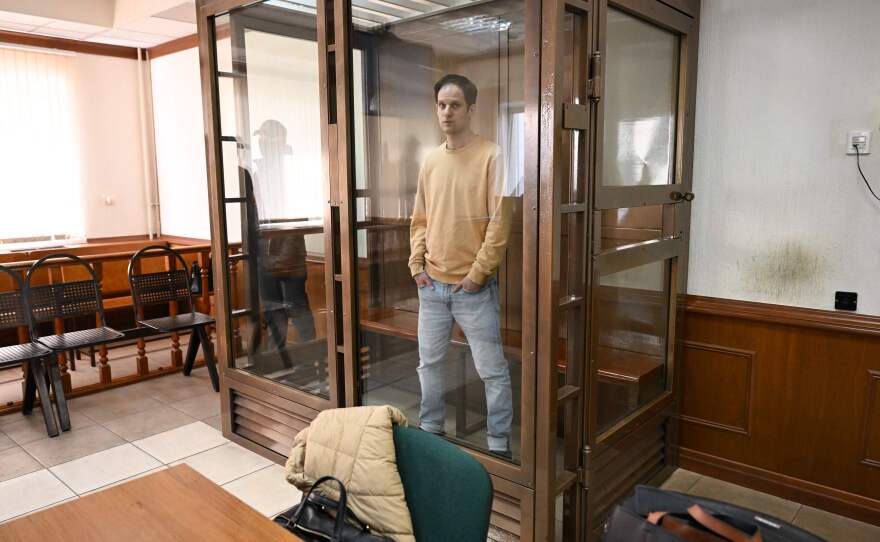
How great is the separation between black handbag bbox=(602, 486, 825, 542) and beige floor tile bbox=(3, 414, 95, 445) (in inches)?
133

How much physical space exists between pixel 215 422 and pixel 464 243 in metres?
2.18

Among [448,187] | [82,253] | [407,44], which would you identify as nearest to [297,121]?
[407,44]

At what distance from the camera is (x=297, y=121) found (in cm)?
281

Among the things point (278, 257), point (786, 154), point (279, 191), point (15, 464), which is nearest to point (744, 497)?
point (786, 154)

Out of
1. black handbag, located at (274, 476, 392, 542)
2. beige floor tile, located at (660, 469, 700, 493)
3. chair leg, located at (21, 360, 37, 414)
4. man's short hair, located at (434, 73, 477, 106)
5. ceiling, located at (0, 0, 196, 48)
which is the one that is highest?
ceiling, located at (0, 0, 196, 48)

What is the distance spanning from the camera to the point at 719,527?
1050mm

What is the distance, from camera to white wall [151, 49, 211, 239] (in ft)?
19.2

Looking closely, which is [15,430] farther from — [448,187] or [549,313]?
[549,313]

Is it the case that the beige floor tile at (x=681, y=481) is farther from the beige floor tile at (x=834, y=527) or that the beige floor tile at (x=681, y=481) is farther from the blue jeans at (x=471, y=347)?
the blue jeans at (x=471, y=347)

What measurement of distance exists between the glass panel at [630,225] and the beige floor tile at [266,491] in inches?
66.1

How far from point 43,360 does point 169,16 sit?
283 cm

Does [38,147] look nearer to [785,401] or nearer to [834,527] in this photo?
[785,401]

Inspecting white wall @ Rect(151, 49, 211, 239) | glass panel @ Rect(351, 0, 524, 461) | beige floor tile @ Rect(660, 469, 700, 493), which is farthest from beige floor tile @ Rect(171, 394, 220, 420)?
beige floor tile @ Rect(660, 469, 700, 493)

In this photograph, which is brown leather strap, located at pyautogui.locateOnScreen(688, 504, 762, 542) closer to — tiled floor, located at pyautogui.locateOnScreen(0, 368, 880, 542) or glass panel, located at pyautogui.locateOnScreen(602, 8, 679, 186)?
glass panel, located at pyautogui.locateOnScreen(602, 8, 679, 186)
